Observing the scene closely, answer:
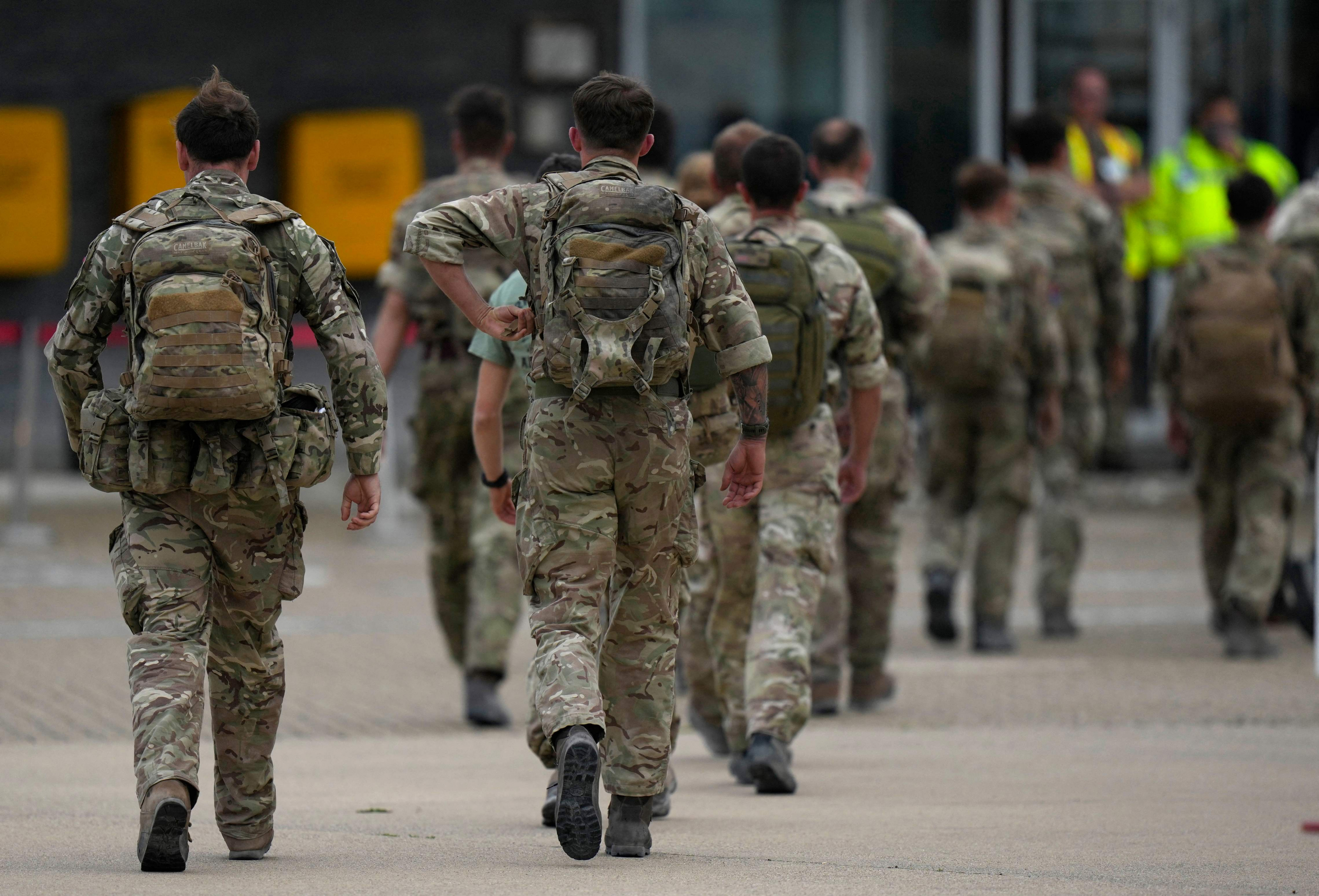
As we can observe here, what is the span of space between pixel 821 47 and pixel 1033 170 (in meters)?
7.15

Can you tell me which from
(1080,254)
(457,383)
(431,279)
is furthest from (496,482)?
(1080,254)

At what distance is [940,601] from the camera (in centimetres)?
1093

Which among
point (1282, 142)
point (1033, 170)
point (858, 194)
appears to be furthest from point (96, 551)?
point (1282, 142)

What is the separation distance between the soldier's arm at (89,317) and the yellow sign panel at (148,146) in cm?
1150

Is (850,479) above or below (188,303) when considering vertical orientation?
below

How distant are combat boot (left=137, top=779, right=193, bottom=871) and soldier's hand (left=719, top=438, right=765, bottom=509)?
154 cm

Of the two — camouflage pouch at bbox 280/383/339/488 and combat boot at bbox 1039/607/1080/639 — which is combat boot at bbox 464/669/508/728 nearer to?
camouflage pouch at bbox 280/383/339/488

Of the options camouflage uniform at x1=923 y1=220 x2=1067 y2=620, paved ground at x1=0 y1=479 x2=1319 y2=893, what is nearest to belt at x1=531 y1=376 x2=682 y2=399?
paved ground at x1=0 y1=479 x2=1319 y2=893

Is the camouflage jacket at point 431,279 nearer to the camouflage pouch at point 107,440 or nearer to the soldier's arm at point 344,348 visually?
the soldier's arm at point 344,348

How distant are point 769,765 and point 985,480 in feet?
13.8

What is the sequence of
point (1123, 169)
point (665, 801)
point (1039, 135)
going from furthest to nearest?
point (1123, 169) → point (1039, 135) → point (665, 801)

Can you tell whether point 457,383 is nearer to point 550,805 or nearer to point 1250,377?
point 550,805

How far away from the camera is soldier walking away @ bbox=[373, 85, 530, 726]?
8414 millimetres

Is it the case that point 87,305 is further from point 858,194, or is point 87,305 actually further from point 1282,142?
point 1282,142
